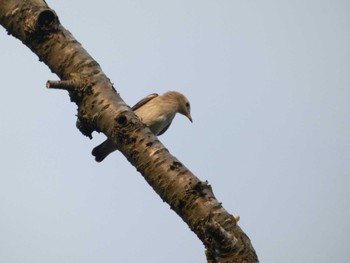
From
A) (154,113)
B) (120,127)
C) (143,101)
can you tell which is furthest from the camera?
(143,101)

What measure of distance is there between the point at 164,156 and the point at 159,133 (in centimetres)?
Result: 765

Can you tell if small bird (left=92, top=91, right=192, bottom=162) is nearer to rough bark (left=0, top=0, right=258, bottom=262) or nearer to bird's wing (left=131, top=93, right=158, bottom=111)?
bird's wing (left=131, top=93, right=158, bottom=111)

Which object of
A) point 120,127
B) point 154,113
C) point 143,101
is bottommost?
point 120,127

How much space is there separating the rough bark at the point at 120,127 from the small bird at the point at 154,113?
571 cm

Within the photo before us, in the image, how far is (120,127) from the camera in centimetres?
348

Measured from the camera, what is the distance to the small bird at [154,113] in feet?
32.0

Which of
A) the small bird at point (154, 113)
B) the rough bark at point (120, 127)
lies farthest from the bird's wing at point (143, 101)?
the rough bark at point (120, 127)

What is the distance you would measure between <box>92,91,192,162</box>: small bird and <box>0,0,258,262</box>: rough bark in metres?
5.71

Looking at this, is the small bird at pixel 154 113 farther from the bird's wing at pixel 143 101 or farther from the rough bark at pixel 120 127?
the rough bark at pixel 120 127

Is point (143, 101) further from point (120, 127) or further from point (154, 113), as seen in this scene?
point (120, 127)

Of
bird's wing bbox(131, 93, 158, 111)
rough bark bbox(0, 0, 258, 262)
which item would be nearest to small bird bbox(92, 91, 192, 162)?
bird's wing bbox(131, 93, 158, 111)

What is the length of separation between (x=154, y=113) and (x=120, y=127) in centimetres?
675

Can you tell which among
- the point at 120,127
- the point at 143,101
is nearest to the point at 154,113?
the point at 143,101

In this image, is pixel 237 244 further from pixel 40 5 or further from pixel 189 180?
pixel 40 5
